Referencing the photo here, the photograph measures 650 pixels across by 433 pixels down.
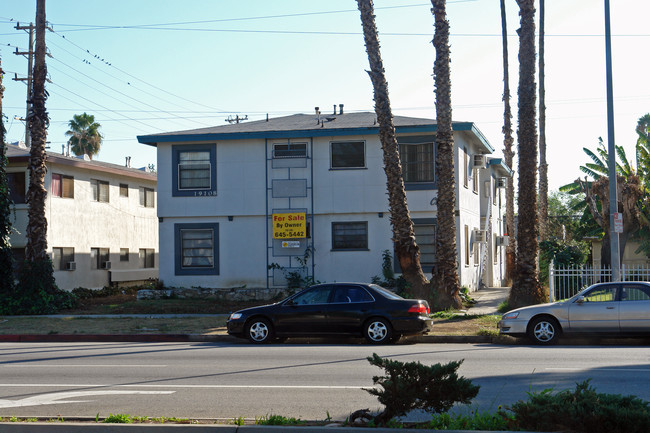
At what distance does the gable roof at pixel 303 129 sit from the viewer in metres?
25.6

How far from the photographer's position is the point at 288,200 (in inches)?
1053

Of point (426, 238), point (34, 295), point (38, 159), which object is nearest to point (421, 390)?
point (426, 238)

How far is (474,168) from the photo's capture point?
99.2ft

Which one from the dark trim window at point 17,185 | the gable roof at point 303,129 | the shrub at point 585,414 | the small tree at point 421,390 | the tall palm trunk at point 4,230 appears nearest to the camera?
the shrub at point 585,414

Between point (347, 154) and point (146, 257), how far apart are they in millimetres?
15726

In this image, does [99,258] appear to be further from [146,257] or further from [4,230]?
[4,230]

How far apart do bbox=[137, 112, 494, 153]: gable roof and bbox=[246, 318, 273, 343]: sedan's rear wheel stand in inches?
422

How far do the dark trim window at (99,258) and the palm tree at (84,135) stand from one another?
794 inches

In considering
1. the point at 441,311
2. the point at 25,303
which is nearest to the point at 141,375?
the point at 441,311

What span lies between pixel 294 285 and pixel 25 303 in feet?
29.7

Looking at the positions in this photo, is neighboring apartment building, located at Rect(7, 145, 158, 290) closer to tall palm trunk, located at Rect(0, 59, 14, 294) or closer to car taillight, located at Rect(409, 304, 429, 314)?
tall palm trunk, located at Rect(0, 59, 14, 294)

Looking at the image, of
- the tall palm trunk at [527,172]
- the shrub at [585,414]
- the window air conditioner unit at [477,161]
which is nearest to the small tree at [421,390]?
the shrub at [585,414]

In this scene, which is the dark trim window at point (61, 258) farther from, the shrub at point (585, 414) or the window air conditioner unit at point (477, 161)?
the shrub at point (585, 414)

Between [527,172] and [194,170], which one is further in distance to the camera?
[194,170]
